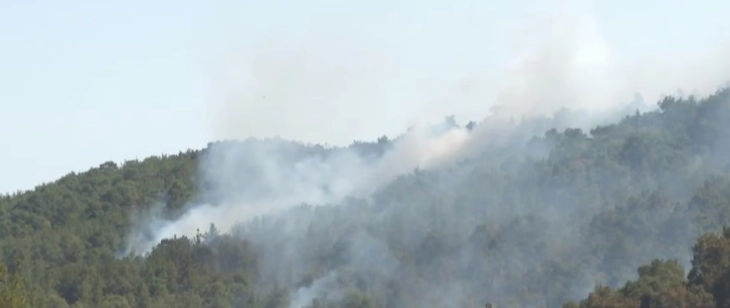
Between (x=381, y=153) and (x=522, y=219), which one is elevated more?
(x=381, y=153)

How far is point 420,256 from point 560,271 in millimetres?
17295

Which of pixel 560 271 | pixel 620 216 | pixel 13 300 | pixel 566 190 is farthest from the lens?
pixel 566 190

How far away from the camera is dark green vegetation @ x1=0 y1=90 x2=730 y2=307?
11681 cm

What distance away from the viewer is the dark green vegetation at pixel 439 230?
117 metres

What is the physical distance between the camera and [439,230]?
133 meters

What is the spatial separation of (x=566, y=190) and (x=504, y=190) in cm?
726

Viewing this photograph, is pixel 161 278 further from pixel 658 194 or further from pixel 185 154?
pixel 185 154

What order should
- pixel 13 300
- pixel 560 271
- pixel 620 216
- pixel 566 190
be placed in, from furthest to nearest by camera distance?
pixel 566 190
pixel 620 216
pixel 560 271
pixel 13 300

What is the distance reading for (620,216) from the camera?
124312 mm

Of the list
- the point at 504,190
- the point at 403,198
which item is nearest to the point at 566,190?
the point at 504,190

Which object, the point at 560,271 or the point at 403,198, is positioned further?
the point at 403,198

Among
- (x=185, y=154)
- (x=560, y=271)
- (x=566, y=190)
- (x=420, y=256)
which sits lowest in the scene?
(x=560, y=271)

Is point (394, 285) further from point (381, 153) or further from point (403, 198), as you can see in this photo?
point (381, 153)

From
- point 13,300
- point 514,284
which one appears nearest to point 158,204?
point 514,284
